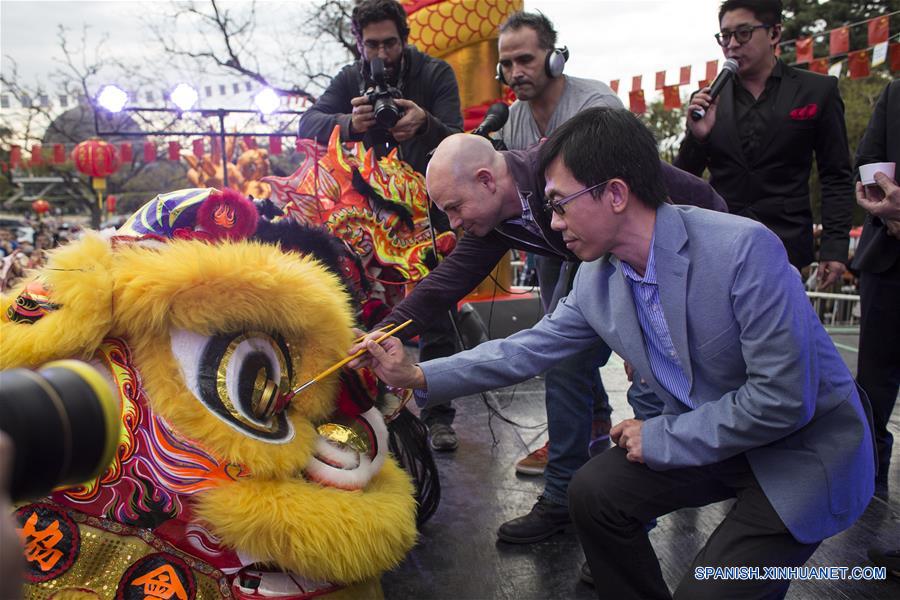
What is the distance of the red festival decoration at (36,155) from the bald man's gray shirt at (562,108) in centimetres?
1991

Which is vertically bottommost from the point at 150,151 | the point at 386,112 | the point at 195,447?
the point at 195,447

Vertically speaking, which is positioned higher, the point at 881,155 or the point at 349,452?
the point at 881,155

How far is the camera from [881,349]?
8.93 feet

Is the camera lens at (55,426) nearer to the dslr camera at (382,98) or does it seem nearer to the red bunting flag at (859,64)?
the dslr camera at (382,98)

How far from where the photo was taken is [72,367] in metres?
0.81

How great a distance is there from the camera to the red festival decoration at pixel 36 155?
773 inches

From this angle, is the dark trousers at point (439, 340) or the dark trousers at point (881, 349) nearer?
the dark trousers at point (881, 349)

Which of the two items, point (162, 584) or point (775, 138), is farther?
point (775, 138)

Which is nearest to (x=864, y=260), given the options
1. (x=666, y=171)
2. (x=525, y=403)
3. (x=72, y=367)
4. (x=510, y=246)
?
(x=666, y=171)

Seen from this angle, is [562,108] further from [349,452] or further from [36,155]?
[36,155]

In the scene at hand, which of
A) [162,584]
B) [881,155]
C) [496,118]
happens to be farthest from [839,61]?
[162,584]

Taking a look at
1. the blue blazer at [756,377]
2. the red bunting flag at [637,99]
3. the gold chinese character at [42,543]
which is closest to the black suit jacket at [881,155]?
the blue blazer at [756,377]

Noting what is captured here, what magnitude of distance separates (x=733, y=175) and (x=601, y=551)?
5.53 feet

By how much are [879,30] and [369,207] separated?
7.68 m
